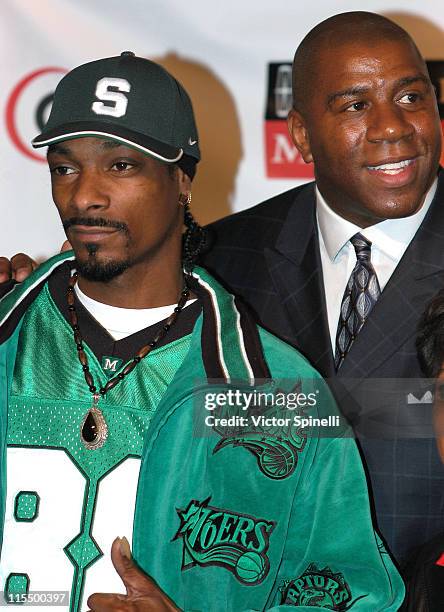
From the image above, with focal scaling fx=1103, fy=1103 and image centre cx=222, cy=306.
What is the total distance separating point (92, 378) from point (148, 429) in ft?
0.39

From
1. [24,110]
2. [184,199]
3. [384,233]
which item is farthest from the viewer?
[24,110]

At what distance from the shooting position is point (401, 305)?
6.19ft

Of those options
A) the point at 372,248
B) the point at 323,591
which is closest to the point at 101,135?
the point at 372,248

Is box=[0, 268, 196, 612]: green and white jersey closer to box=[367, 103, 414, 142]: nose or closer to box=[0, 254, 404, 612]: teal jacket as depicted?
box=[0, 254, 404, 612]: teal jacket

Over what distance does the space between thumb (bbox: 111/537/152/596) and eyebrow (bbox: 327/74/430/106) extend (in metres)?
0.87

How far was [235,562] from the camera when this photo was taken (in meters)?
1.56

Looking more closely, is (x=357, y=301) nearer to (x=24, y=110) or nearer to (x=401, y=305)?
(x=401, y=305)

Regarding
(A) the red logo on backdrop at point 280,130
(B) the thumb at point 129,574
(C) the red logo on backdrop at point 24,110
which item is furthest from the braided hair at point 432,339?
(C) the red logo on backdrop at point 24,110

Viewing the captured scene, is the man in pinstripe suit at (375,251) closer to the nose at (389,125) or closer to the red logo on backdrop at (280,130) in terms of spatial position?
the nose at (389,125)

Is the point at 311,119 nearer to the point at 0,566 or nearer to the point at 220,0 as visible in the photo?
the point at 220,0

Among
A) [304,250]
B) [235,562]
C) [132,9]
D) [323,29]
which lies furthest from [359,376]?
[132,9]

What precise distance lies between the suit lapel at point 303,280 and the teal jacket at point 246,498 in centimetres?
25

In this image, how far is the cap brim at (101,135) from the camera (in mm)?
1569

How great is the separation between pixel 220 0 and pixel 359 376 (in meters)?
1.10
